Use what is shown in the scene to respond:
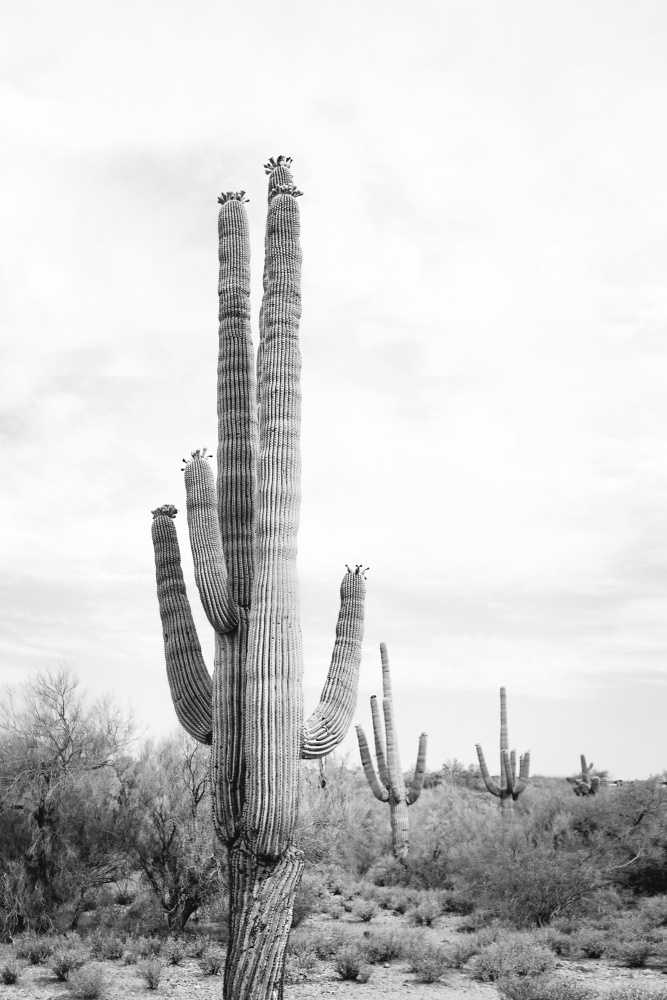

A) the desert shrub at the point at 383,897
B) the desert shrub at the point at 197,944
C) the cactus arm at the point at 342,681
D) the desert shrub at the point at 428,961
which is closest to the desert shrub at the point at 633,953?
the desert shrub at the point at 428,961

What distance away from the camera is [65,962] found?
13016mm

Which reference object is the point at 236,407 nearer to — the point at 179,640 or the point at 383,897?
the point at 179,640

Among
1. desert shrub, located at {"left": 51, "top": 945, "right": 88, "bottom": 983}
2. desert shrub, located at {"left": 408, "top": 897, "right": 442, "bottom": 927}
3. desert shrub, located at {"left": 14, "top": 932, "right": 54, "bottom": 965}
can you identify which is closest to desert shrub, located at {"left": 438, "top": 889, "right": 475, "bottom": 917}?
desert shrub, located at {"left": 408, "top": 897, "right": 442, "bottom": 927}

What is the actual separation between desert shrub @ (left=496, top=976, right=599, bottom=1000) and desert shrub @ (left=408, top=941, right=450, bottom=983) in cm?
140

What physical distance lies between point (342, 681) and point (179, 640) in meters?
1.87

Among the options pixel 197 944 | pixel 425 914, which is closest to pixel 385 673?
pixel 425 914

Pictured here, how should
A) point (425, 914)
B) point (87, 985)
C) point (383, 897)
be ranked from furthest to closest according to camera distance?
point (383, 897)
point (425, 914)
point (87, 985)

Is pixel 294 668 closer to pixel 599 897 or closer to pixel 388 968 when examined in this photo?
pixel 388 968

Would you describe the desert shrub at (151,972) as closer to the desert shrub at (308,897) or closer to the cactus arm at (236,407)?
the desert shrub at (308,897)

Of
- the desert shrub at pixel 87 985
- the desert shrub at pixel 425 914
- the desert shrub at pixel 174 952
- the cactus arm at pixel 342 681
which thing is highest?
the cactus arm at pixel 342 681

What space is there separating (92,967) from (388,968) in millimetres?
4399

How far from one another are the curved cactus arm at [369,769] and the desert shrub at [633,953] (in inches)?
422

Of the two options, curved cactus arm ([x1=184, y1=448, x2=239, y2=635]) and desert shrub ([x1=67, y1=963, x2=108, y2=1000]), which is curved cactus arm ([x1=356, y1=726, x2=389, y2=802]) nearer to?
desert shrub ([x1=67, y1=963, x2=108, y2=1000])

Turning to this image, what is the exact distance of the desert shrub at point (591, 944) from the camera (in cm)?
1417
